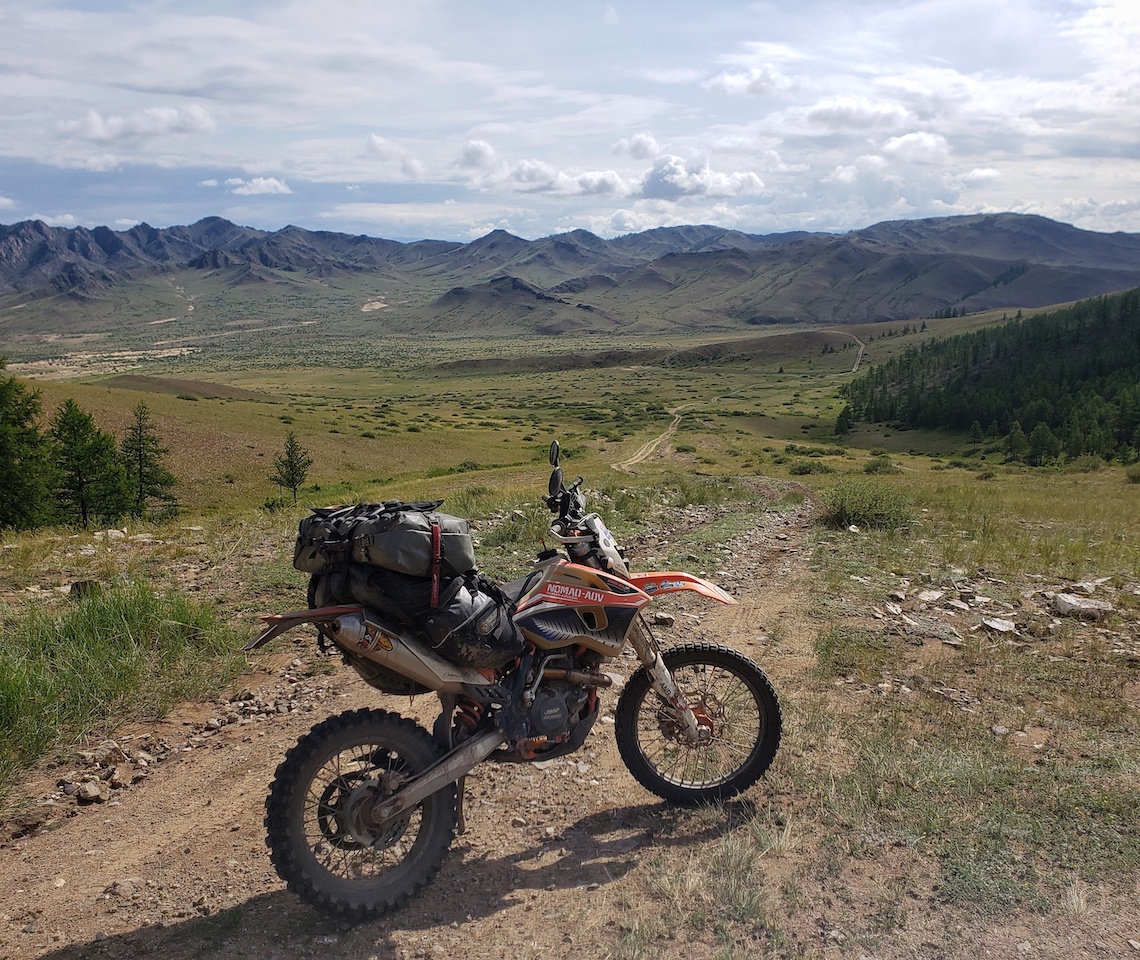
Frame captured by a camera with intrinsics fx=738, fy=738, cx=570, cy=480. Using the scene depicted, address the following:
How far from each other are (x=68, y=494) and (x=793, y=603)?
35040 mm

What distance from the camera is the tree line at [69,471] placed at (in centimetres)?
2761

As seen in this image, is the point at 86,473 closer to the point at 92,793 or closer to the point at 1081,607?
the point at 92,793

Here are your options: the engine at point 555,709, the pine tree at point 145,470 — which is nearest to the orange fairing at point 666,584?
the engine at point 555,709

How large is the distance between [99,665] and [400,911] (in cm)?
410

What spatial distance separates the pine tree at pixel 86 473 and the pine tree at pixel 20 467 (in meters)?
3.81

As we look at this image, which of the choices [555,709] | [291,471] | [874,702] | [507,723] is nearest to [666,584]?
[555,709]

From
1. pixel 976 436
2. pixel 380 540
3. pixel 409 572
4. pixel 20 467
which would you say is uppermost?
pixel 380 540

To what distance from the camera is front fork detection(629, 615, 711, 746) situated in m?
4.99

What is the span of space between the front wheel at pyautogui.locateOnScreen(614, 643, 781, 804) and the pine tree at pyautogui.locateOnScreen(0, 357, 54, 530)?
29280 millimetres

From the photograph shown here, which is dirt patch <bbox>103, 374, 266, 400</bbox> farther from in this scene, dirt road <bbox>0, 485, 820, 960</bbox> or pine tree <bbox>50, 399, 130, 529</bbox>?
dirt road <bbox>0, 485, 820, 960</bbox>

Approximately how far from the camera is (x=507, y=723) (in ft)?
15.2

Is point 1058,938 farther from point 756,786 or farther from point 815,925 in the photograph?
point 756,786

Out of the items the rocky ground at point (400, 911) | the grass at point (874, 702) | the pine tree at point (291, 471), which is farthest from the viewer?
the pine tree at point (291, 471)

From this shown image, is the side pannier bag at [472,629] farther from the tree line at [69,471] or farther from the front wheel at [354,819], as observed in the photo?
the tree line at [69,471]
